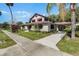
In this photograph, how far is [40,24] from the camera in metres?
6.39

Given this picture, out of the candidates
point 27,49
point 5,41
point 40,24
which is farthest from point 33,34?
point 5,41

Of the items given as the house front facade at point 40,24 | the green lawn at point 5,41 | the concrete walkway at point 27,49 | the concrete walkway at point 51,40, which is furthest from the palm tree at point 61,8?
the green lawn at point 5,41

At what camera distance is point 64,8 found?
6223 mm

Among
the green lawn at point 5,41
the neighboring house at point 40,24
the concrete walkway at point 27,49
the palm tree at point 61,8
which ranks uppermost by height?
the palm tree at point 61,8

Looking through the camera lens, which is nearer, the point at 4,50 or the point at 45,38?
the point at 4,50

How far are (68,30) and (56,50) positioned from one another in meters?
0.78

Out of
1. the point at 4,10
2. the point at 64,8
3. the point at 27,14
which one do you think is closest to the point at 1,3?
the point at 4,10

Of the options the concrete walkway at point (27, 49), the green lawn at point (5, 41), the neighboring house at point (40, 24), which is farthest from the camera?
the neighboring house at point (40, 24)

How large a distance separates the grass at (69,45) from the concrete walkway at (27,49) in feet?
0.73

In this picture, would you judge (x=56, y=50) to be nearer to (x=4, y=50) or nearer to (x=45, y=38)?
(x=45, y=38)

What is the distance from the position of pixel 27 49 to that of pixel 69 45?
1204 mm

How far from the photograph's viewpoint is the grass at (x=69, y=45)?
19.0ft

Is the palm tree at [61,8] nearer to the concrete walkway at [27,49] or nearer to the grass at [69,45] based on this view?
the grass at [69,45]

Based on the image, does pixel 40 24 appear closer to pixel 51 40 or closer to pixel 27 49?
pixel 51 40
